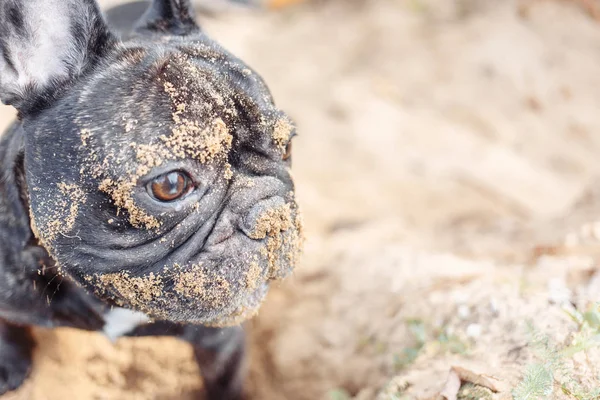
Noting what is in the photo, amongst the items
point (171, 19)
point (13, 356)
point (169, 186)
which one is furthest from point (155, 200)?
point (13, 356)

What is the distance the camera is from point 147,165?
1.72 metres

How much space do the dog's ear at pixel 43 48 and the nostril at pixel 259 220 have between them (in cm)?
72

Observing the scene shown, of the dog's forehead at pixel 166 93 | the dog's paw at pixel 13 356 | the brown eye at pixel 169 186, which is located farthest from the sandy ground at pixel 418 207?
the dog's forehead at pixel 166 93

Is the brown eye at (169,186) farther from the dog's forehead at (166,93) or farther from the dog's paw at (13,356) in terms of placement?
the dog's paw at (13,356)

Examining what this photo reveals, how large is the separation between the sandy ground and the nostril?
0.72 metres

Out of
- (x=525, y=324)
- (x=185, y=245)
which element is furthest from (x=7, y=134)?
(x=525, y=324)

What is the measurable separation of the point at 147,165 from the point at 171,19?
0.90 metres

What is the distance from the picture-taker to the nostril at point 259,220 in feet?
6.00

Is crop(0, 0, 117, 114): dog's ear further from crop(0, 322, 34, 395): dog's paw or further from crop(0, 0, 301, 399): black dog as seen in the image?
crop(0, 322, 34, 395): dog's paw

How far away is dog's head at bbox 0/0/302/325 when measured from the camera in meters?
1.75

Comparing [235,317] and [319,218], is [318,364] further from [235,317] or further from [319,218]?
[319,218]

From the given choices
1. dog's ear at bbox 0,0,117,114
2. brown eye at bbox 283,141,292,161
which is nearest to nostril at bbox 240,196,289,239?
brown eye at bbox 283,141,292,161

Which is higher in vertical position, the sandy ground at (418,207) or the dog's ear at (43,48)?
the dog's ear at (43,48)

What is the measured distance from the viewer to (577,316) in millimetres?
1963
